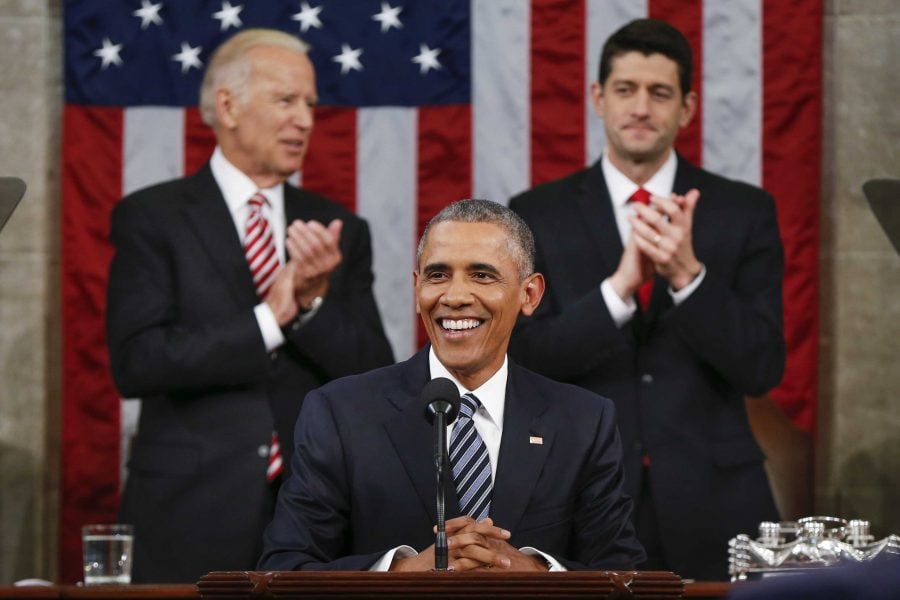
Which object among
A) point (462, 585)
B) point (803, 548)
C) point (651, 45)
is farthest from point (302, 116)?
point (462, 585)

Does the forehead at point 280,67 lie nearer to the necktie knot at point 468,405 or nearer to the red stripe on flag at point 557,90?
the red stripe on flag at point 557,90

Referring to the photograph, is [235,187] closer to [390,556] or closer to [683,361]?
[683,361]

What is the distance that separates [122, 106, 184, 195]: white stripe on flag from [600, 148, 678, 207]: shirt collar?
5.28 ft

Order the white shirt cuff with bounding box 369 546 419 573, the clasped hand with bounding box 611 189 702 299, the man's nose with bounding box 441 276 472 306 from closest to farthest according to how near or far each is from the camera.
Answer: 1. the white shirt cuff with bounding box 369 546 419 573
2. the man's nose with bounding box 441 276 472 306
3. the clasped hand with bounding box 611 189 702 299

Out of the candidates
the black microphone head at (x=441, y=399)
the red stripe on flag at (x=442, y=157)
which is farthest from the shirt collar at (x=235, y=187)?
the black microphone head at (x=441, y=399)

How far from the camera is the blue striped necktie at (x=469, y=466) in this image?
3.10 meters

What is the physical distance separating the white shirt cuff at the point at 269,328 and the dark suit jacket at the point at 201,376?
0.08ft

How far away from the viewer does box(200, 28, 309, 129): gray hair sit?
514 cm

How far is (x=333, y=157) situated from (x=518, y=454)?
253 cm

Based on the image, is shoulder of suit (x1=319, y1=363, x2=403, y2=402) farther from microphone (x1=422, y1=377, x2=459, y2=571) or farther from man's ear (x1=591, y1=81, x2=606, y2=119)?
man's ear (x1=591, y1=81, x2=606, y2=119)

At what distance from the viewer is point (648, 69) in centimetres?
512

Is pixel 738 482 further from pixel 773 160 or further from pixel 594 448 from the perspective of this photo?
pixel 594 448

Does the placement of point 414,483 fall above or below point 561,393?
below

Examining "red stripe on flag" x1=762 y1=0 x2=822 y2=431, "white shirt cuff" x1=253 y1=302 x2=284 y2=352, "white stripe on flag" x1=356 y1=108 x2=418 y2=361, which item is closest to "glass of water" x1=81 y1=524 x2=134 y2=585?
"white shirt cuff" x1=253 y1=302 x2=284 y2=352
